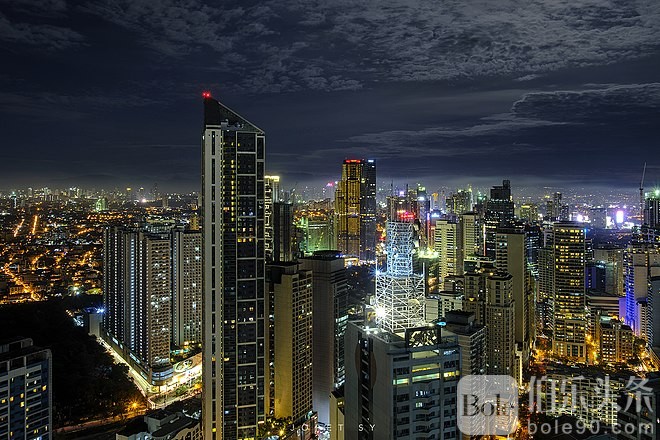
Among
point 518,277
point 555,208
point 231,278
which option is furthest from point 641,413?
point 555,208

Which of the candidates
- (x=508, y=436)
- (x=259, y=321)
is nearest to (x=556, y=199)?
(x=508, y=436)

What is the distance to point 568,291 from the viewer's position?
16250 mm

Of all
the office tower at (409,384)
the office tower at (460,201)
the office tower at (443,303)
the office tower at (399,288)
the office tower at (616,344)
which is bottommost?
the office tower at (616,344)

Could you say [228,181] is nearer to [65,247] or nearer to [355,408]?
[355,408]

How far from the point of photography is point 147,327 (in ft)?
42.4

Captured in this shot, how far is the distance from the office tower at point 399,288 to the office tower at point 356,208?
56.5 feet

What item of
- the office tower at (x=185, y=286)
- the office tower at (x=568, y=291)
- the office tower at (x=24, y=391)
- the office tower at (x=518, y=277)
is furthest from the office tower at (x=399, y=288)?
the office tower at (x=568, y=291)

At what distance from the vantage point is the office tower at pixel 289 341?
981cm

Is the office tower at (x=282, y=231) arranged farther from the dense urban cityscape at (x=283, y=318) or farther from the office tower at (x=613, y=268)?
the office tower at (x=613, y=268)

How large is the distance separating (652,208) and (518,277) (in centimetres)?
922

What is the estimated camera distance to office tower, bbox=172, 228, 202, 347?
46.7ft

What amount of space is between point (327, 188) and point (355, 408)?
20367mm

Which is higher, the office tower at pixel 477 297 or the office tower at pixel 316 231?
the office tower at pixel 316 231

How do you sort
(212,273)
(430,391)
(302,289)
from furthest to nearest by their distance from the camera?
1. (302,289)
2. (212,273)
3. (430,391)
